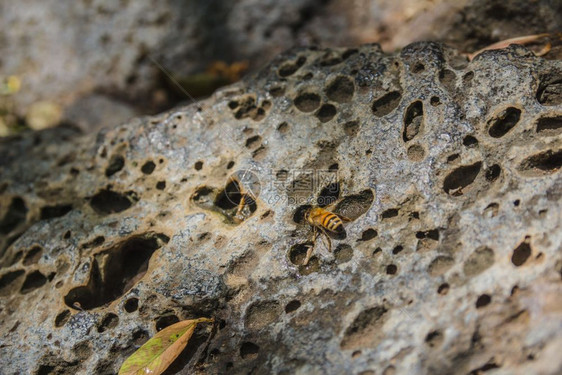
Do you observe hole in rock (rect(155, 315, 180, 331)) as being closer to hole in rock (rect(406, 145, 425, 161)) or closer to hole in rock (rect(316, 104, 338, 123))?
hole in rock (rect(316, 104, 338, 123))

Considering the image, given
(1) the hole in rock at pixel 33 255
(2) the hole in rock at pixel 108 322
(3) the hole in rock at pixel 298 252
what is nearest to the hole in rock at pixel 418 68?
(3) the hole in rock at pixel 298 252

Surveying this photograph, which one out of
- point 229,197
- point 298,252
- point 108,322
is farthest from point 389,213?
point 108,322

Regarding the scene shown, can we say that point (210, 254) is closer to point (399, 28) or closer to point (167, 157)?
point (167, 157)

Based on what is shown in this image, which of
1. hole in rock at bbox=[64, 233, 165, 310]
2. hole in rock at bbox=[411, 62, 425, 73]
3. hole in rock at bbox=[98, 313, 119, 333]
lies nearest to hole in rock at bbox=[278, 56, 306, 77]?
hole in rock at bbox=[411, 62, 425, 73]

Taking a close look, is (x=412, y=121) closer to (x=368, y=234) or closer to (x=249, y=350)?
(x=368, y=234)

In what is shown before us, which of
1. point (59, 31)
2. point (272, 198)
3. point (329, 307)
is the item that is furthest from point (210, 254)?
point (59, 31)

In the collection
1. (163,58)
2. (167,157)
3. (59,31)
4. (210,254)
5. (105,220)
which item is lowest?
(210,254)

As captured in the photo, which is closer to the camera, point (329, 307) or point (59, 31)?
point (329, 307)

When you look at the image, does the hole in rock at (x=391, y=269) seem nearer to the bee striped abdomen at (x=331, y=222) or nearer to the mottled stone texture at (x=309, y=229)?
the mottled stone texture at (x=309, y=229)
